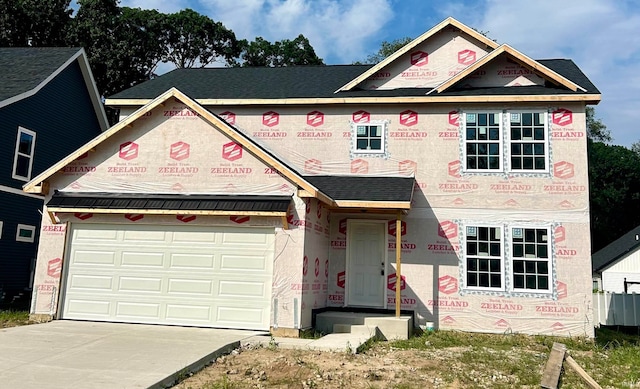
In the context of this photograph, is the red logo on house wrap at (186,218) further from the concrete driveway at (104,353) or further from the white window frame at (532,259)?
the white window frame at (532,259)

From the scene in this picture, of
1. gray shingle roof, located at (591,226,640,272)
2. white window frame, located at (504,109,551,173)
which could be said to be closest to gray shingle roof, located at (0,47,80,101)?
white window frame, located at (504,109,551,173)

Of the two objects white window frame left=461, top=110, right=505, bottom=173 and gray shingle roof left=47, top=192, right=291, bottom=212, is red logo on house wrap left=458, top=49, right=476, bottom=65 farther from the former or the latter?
gray shingle roof left=47, top=192, right=291, bottom=212

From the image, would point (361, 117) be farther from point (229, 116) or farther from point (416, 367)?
point (416, 367)

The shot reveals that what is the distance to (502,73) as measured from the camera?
525 inches

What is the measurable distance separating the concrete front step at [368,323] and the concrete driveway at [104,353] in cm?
170

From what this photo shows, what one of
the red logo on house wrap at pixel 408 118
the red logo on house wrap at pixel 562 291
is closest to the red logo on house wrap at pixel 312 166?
the red logo on house wrap at pixel 408 118

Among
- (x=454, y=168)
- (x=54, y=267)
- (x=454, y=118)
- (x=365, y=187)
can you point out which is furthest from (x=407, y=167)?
(x=54, y=267)

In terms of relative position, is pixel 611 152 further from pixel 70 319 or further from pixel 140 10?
pixel 70 319

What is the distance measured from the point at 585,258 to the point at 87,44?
29.9 metres

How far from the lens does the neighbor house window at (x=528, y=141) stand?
12453 mm

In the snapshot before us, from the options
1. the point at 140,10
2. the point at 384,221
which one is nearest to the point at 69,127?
the point at 384,221

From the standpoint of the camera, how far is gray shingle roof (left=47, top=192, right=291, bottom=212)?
10.6m

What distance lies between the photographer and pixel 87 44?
30938 millimetres

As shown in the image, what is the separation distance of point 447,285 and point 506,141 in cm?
388
